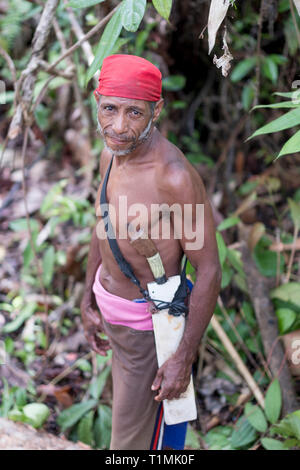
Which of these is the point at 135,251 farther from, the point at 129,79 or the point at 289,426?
the point at 289,426

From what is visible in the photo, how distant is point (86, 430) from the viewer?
2.80m

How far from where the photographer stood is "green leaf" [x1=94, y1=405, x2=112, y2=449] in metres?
2.79

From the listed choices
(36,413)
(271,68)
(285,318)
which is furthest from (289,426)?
(271,68)

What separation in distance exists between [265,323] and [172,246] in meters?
1.23

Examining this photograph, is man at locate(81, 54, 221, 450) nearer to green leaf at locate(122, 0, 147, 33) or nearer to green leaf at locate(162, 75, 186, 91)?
green leaf at locate(122, 0, 147, 33)

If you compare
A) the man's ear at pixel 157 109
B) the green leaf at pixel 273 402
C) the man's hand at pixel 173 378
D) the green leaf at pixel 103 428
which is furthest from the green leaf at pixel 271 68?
the green leaf at pixel 103 428

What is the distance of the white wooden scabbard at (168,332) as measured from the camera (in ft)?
6.21

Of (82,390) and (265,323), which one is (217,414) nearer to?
(265,323)

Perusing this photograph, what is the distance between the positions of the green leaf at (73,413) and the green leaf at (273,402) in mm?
940

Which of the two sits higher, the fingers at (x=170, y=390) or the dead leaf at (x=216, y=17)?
the dead leaf at (x=216, y=17)

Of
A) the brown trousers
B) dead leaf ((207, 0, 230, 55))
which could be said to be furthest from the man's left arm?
dead leaf ((207, 0, 230, 55))

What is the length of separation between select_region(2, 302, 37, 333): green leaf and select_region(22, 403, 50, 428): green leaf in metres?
0.81

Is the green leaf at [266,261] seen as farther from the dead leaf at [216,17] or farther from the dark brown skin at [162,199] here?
the dead leaf at [216,17]
